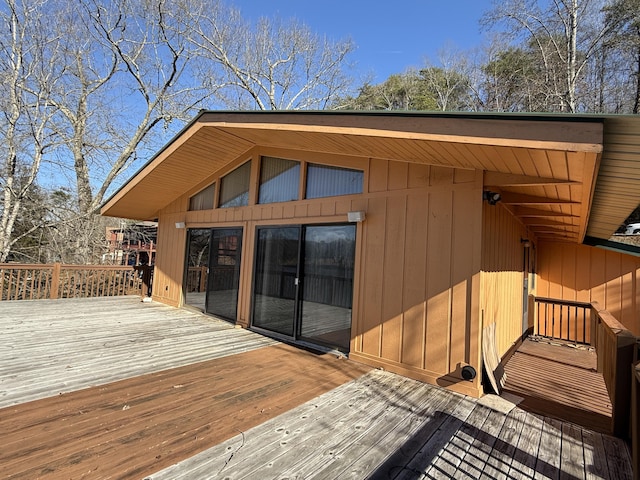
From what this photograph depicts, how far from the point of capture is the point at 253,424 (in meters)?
2.34

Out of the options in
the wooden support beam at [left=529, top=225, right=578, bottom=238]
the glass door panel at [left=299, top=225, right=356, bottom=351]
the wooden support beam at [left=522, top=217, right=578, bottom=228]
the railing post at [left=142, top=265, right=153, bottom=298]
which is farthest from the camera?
the railing post at [left=142, top=265, right=153, bottom=298]

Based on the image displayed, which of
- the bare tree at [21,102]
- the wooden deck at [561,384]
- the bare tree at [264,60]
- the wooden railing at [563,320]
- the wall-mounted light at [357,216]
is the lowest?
the wooden deck at [561,384]

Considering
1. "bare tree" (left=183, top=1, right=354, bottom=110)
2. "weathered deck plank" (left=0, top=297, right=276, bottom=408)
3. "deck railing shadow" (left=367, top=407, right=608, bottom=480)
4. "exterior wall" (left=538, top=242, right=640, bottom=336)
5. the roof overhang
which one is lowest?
"weathered deck plank" (left=0, top=297, right=276, bottom=408)

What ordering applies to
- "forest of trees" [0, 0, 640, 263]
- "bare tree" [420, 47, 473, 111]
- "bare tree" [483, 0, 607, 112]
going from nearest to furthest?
"forest of trees" [0, 0, 640, 263], "bare tree" [483, 0, 607, 112], "bare tree" [420, 47, 473, 111]

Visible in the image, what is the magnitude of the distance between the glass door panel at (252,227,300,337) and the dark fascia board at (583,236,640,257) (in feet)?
19.0

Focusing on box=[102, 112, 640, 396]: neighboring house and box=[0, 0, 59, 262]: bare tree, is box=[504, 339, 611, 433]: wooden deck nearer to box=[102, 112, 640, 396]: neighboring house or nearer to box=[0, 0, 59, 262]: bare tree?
box=[102, 112, 640, 396]: neighboring house

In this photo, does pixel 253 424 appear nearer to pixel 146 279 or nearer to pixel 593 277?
pixel 593 277

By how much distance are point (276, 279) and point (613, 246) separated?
6271 mm

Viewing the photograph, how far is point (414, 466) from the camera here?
6.44 feet

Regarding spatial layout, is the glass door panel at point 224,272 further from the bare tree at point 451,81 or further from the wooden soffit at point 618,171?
the bare tree at point 451,81

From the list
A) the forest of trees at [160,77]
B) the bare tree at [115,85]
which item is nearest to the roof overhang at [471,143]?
the forest of trees at [160,77]

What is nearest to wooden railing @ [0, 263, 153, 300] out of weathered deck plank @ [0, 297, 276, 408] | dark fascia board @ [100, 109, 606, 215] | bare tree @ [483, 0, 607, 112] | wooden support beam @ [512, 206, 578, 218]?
weathered deck plank @ [0, 297, 276, 408]

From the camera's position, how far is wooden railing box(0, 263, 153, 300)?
23.3 ft

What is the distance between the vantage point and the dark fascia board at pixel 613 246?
5.78m
